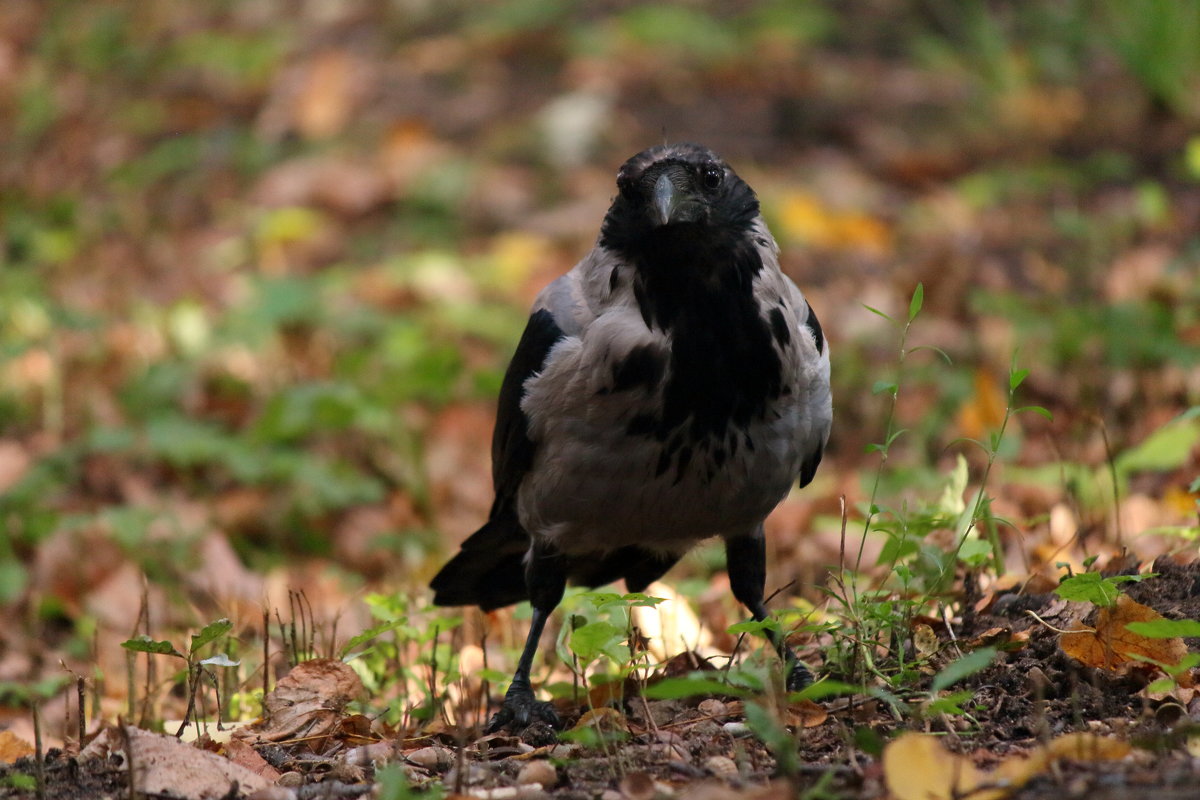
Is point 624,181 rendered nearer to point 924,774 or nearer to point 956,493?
point 956,493

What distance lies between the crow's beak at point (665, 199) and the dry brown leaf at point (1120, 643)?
1.41 meters

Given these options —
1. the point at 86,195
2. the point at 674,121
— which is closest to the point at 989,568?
the point at 674,121

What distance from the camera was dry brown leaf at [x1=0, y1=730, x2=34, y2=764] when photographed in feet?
11.5

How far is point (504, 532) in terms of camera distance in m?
4.65

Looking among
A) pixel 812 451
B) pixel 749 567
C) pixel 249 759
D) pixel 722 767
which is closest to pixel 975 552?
pixel 812 451

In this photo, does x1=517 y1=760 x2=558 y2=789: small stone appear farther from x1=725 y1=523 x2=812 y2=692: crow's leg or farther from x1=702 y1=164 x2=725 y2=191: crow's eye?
x1=702 y1=164 x2=725 y2=191: crow's eye

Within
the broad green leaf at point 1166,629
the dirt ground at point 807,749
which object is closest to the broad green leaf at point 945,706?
the dirt ground at point 807,749

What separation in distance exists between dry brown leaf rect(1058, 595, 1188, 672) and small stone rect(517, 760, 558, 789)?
1268mm

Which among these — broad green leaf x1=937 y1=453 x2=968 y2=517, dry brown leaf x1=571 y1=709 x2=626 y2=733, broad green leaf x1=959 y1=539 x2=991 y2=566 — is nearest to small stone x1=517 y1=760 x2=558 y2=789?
dry brown leaf x1=571 y1=709 x2=626 y2=733

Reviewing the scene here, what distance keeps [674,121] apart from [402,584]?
18.1 ft

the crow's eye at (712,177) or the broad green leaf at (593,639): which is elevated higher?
the crow's eye at (712,177)

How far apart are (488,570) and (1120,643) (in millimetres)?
2095

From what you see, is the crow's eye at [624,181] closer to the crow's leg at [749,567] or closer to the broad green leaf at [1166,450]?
the crow's leg at [749,567]

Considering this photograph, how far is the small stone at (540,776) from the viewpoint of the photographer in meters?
2.94
